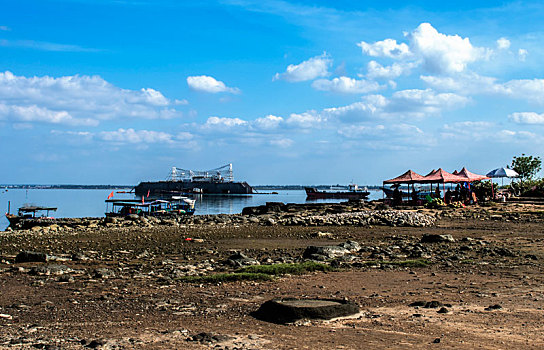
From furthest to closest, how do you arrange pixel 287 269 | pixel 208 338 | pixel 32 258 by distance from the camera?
pixel 32 258 < pixel 287 269 < pixel 208 338

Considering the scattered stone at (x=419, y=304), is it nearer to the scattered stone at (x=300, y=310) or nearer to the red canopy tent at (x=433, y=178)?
the scattered stone at (x=300, y=310)

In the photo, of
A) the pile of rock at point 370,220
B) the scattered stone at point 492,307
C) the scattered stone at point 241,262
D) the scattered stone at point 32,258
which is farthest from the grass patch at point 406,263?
the pile of rock at point 370,220

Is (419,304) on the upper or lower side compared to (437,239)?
lower

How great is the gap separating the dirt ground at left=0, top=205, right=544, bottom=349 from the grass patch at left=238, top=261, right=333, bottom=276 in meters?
0.31

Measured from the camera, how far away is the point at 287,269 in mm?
11672

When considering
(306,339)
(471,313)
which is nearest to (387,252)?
(471,313)

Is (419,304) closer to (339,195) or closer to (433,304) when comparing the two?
(433,304)

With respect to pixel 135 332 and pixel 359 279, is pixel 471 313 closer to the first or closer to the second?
pixel 359 279

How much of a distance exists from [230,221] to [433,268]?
18.6 meters

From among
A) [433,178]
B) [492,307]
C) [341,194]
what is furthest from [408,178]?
[341,194]

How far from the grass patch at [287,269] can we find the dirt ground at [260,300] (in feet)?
1.01

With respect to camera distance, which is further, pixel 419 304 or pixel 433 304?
pixel 419 304

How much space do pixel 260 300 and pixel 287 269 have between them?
9.19ft

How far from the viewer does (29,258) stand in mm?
13547
